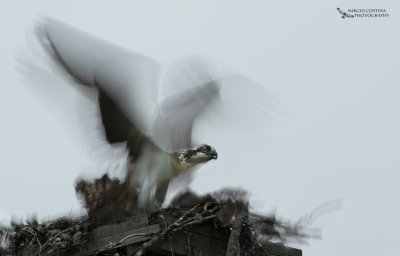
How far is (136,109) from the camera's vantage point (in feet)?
25.4

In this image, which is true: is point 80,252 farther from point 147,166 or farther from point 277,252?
point 147,166

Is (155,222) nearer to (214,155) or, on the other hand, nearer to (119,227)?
(119,227)

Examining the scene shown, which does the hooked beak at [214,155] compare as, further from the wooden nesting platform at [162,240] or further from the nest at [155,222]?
the wooden nesting platform at [162,240]

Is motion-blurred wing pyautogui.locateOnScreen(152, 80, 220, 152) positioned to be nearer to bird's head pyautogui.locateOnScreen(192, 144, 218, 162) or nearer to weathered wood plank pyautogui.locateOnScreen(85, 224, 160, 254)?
bird's head pyautogui.locateOnScreen(192, 144, 218, 162)

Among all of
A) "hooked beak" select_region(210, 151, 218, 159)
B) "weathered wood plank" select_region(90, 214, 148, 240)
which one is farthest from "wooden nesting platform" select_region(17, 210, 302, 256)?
"hooked beak" select_region(210, 151, 218, 159)

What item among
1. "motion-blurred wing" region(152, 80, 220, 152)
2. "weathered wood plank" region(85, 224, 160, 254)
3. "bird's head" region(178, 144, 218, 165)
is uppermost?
"motion-blurred wing" region(152, 80, 220, 152)

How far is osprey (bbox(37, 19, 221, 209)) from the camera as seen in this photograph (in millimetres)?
7223

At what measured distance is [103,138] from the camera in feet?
25.0

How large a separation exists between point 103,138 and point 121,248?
91.8 inches

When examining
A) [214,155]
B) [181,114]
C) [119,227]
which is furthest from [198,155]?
[119,227]

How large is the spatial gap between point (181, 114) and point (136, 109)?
86 cm

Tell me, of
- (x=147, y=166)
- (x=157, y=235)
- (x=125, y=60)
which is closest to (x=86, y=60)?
(x=125, y=60)

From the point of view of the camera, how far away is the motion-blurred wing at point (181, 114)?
27.0 feet

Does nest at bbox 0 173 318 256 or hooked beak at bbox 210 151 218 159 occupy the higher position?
hooked beak at bbox 210 151 218 159
